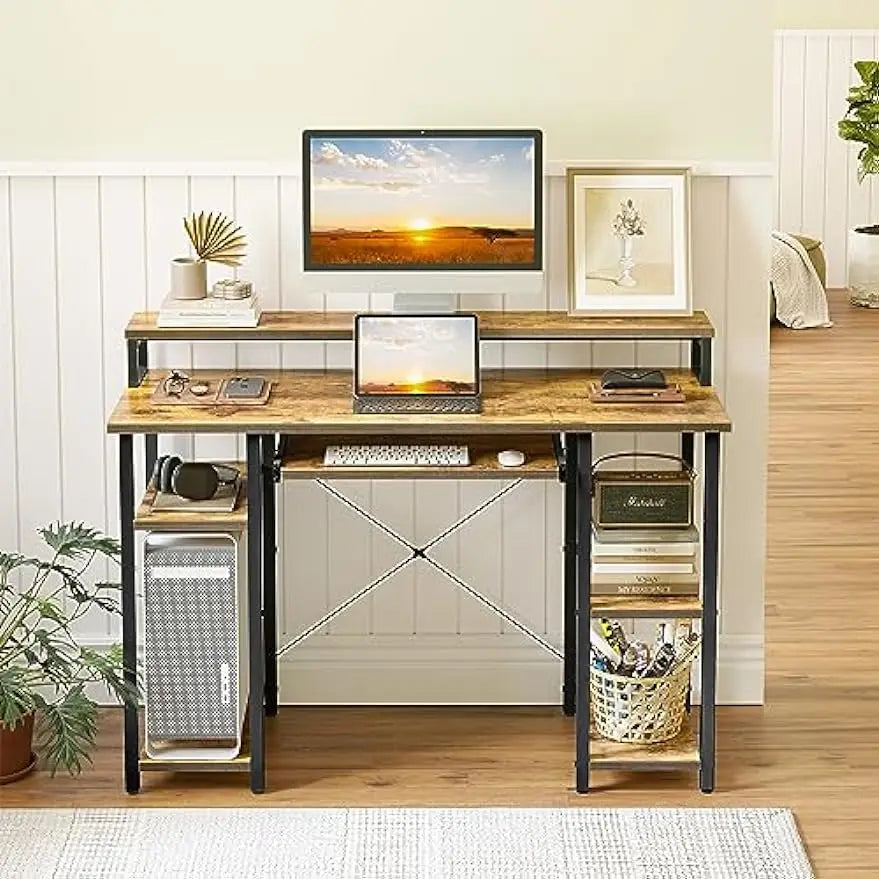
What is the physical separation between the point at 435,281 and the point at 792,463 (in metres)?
2.91

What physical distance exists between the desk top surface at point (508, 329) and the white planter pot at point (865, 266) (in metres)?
5.27

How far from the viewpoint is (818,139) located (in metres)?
9.80

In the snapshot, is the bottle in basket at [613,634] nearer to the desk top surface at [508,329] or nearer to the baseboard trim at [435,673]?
the baseboard trim at [435,673]

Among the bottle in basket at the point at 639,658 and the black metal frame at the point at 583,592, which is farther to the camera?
the bottle in basket at the point at 639,658

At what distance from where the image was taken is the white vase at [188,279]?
14.6ft

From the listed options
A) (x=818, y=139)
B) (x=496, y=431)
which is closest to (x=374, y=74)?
(x=496, y=431)

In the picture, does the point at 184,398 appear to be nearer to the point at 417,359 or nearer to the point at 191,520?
the point at 191,520

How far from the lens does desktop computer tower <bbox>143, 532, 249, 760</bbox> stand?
13.7ft

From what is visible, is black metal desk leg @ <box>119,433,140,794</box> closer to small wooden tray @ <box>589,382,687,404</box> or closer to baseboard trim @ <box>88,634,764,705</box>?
baseboard trim @ <box>88,634,764,705</box>

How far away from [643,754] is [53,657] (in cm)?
119

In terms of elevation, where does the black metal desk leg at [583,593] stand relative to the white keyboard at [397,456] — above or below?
below

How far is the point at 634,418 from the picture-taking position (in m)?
4.16

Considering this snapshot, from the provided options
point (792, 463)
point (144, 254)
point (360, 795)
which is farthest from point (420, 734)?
point (792, 463)

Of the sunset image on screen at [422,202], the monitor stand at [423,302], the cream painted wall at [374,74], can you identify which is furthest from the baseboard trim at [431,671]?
the cream painted wall at [374,74]
